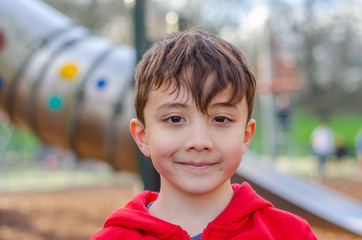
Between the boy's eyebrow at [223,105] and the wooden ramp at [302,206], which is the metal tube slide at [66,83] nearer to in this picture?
the wooden ramp at [302,206]

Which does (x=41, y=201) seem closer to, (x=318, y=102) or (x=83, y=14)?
(x=83, y=14)

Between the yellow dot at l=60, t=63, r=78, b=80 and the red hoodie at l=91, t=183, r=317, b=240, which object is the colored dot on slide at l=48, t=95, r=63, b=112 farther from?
the red hoodie at l=91, t=183, r=317, b=240

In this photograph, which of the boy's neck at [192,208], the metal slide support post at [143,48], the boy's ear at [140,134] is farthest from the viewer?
the metal slide support post at [143,48]

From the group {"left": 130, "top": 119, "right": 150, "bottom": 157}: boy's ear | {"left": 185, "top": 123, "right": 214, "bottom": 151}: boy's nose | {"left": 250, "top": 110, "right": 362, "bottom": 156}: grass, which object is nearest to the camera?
{"left": 185, "top": 123, "right": 214, "bottom": 151}: boy's nose

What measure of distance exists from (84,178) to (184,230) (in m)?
14.2

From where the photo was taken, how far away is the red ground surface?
6.36 metres

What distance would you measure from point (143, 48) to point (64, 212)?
4.53 meters

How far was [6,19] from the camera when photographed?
5.94 m

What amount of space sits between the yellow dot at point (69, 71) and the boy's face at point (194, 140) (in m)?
4.23

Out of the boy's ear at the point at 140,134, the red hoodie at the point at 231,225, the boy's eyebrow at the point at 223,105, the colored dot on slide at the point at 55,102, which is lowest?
the colored dot on slide at the point at 55,102

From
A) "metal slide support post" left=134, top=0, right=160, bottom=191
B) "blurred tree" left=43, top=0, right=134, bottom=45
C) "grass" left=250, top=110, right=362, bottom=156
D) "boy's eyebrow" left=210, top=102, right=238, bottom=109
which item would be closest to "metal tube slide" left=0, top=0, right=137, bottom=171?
"metal slide support post" left=134, top=0, right=160, bottom=191

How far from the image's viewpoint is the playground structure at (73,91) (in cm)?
522

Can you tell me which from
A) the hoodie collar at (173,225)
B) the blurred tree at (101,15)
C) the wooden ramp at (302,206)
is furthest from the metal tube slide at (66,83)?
the blurred tree at (101,15)

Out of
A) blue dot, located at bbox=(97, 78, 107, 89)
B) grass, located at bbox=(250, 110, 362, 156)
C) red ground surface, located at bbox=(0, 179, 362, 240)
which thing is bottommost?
grass, located at bbox=(250, 110, 362, 156)
